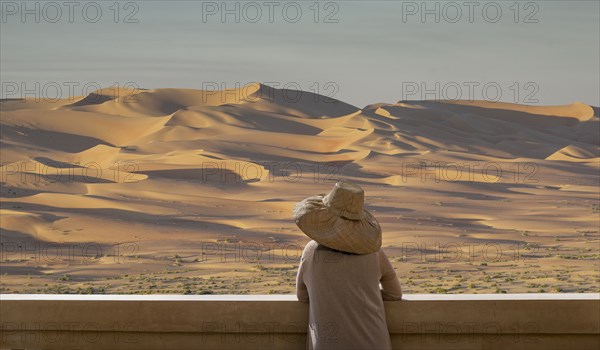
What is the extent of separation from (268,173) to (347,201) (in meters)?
37.5

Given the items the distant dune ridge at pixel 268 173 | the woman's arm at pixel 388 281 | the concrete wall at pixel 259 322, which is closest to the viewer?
the woman's arm at pixel 388 281

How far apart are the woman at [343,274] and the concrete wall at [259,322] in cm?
23

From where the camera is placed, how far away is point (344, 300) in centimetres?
329

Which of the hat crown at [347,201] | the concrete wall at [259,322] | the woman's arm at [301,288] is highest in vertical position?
the hat crown at [347,201]

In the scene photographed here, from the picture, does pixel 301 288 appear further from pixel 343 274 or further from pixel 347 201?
pixel 347 201

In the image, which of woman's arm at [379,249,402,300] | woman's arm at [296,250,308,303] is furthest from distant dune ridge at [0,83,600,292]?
woman's arm at [296,250,308,303]

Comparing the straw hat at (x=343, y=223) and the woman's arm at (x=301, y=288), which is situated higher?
the straw hat at (x=343, y=223)

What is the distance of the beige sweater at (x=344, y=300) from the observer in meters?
3.27

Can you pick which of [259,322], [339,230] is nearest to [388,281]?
[339,230]

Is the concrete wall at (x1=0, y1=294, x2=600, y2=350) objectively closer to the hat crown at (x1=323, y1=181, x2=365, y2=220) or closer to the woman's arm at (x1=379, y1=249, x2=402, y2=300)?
the woman's arm at (x1=379, y1=249, x2=402, y2=300)

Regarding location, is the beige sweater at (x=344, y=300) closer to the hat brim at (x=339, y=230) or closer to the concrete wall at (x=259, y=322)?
the hat brim at (x=339, y=230)

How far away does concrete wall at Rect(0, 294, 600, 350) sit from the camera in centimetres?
352

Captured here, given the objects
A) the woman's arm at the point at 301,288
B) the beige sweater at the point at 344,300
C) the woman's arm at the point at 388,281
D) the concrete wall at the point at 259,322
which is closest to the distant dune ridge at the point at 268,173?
the concrete wall at the point at 259,322

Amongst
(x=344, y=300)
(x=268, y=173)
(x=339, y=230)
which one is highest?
(x=339, y=230)
